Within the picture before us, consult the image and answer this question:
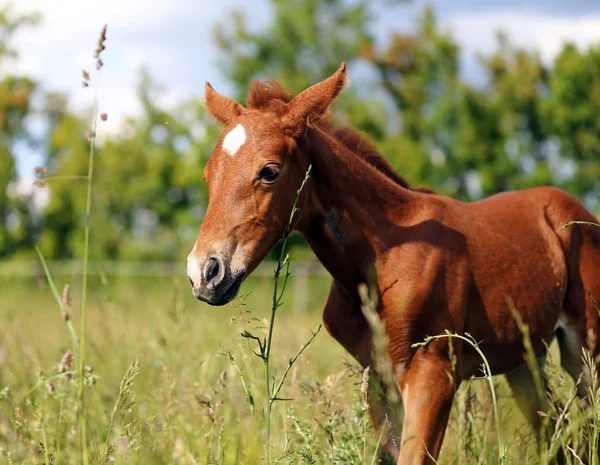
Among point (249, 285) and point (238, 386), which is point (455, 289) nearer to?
point (238, 386)

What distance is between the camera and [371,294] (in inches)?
128

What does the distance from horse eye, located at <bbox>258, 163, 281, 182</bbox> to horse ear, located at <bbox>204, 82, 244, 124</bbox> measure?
0.54m

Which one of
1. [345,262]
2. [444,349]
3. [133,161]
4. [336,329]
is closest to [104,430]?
[336,329]

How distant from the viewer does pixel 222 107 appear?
11.5 feet

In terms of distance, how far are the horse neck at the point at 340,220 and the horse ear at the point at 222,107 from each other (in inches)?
17.1

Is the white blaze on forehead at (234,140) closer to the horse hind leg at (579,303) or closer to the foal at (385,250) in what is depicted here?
the foal at (385,250)

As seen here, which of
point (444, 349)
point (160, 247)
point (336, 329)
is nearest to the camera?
point (444, 349)

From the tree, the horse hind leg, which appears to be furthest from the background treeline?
the horse hind leg

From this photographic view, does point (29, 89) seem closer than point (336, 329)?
No

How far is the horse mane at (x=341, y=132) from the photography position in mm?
3424

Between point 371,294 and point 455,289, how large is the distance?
0.46 meters

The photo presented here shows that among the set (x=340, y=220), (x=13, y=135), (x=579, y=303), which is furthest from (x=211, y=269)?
(x=13, y=135)

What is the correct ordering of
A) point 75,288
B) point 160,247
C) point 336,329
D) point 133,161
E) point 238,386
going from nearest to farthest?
point 336,329 < point 238,386 < point 75,288 < point 160,247 < point 133,161

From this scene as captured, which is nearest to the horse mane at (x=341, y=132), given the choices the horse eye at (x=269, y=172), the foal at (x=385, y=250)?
the foal at (x=385, y=250)
